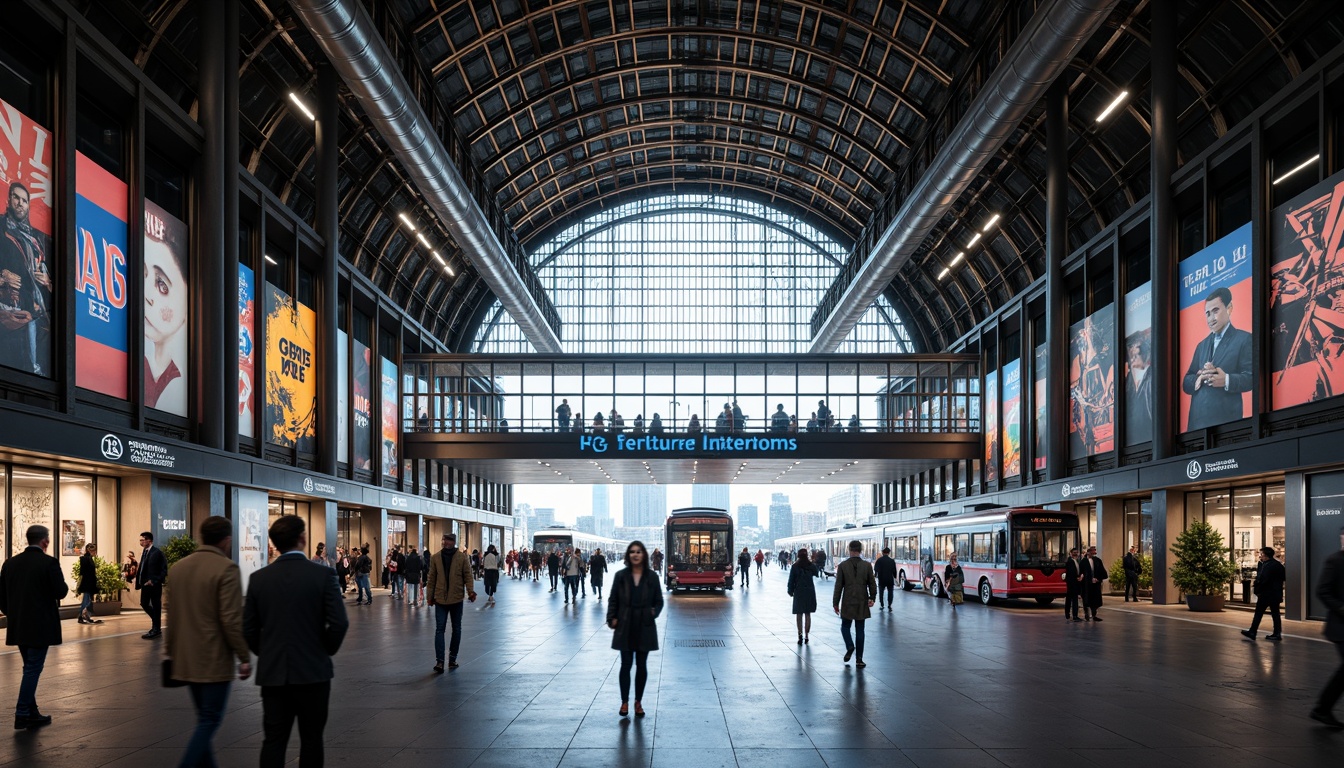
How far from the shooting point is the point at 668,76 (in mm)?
46812

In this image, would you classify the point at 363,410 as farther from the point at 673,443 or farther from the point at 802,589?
the point at 802,589

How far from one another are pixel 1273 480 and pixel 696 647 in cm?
1625

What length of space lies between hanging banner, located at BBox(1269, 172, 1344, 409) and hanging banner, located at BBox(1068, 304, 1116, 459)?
8.86 m

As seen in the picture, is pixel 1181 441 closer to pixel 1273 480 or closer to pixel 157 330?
pixel 1273 480

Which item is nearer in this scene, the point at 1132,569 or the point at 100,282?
the point at 100,282

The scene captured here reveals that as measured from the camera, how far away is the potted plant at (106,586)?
2255 centimetres

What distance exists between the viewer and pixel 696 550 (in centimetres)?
3778

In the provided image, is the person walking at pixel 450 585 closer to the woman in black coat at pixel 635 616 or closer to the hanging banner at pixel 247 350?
the woman in black coat at pixel 635 616

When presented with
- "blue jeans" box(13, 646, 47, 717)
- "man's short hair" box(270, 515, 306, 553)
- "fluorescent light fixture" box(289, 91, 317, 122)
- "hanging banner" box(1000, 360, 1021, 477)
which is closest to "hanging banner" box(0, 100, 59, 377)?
"blue jeans" box(13, 646, 47, 717)

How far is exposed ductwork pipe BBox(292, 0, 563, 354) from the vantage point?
23.0 m

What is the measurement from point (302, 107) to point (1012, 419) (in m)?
28.7

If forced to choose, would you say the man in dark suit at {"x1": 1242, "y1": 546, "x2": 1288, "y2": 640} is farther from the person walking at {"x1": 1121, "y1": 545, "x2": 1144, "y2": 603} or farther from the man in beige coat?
the man in beige coat

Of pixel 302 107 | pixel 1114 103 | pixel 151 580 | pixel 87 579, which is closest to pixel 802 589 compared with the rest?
pixel 87 579

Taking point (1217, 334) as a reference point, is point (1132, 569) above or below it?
below
